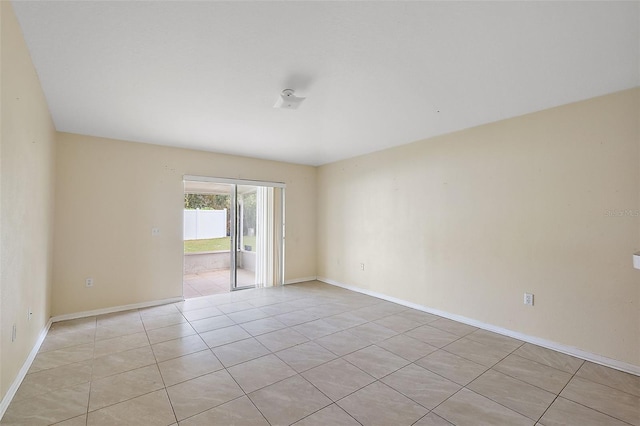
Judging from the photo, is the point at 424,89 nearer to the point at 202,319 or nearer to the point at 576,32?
the point at 576,32

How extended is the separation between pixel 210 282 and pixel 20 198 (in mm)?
4164

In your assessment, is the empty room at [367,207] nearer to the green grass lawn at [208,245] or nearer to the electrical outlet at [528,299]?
the electrical outlet at [528,299]

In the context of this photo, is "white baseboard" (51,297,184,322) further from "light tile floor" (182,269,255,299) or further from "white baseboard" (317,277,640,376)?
"white baseboard" (317,277,640,376)

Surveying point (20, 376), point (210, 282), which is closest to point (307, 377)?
point (20, 376)

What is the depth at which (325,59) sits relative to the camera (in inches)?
80.3

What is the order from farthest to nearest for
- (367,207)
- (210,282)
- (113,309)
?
(210,282) < (367,207) < (113,309)

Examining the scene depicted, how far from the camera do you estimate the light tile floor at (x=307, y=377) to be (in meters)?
1.85

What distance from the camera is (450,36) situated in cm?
179

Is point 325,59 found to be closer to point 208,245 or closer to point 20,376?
point 20,376

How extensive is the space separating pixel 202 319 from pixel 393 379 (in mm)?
2462

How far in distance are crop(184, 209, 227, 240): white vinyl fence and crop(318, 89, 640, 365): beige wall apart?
4.78 meters

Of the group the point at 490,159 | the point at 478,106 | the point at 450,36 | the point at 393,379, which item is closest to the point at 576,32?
the point at 450,36

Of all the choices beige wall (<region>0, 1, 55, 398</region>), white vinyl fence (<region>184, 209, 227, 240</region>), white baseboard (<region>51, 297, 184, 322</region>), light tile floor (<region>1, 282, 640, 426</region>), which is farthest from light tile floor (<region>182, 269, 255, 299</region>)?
beige wall (<region>0, 1, 55, 398</region>)

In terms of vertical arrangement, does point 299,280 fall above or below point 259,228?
below
